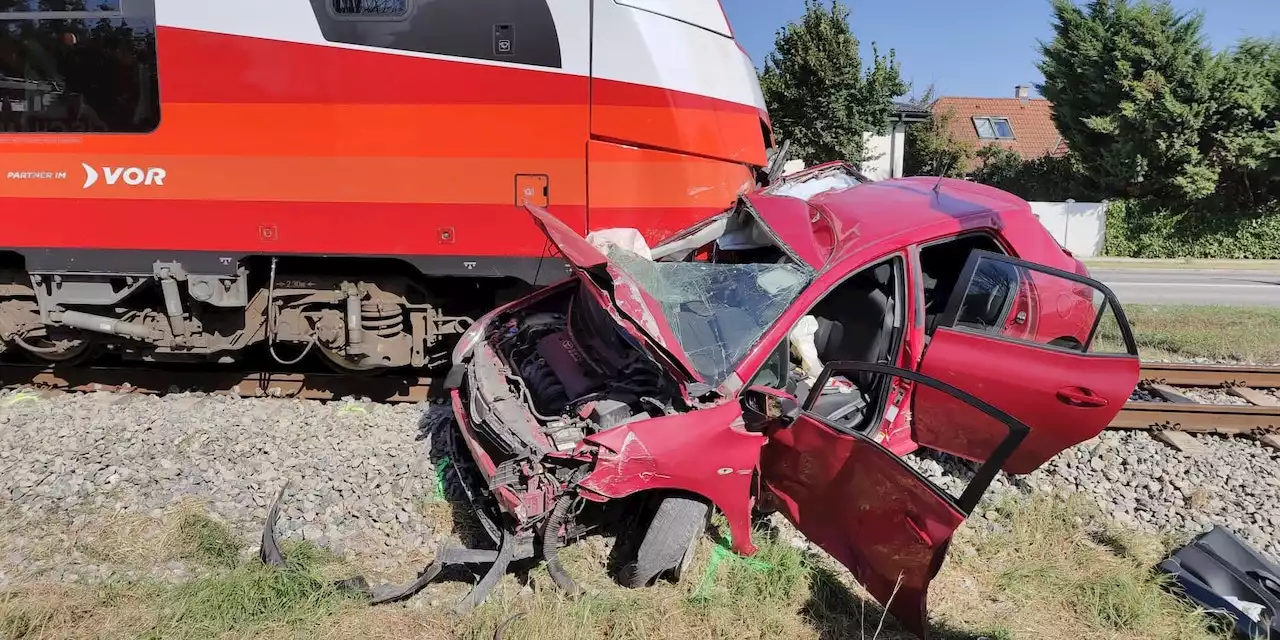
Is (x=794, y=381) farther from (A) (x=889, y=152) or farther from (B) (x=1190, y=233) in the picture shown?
(B) (x=1190, y=233)

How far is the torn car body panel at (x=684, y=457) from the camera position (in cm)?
303

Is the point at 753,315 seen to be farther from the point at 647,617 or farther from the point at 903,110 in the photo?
the point at 903,110

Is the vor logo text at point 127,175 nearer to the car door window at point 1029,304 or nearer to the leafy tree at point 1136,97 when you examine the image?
the car door window at point 1029,304

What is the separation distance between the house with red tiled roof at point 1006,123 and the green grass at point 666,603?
27632 millimetres

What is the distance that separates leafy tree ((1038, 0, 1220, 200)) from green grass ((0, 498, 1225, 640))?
20.4 m

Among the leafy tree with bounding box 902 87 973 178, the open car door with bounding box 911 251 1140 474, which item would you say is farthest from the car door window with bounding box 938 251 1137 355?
the leafy tree with bounding box 902 87 973 178

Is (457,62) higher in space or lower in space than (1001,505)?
higher

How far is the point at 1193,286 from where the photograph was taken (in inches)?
534

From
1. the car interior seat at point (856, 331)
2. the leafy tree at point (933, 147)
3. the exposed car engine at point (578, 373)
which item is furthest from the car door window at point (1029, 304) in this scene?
the leafy tree at point (933, 147)

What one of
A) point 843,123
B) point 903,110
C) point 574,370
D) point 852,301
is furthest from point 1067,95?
point 574,370

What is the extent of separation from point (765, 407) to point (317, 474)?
9.14 ft

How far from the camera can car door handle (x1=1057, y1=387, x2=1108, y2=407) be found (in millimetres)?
3678

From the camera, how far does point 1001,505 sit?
4.02 metres

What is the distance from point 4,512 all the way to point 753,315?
163 inches
